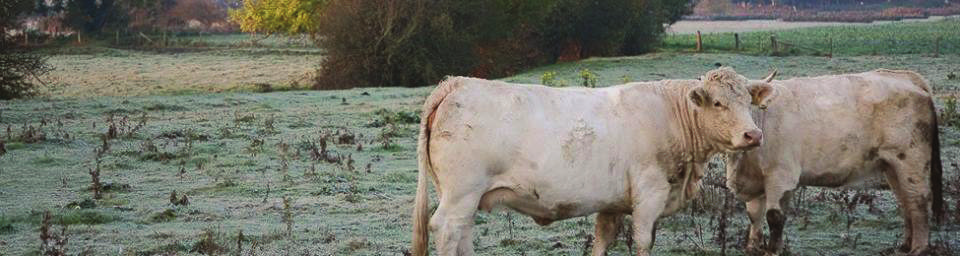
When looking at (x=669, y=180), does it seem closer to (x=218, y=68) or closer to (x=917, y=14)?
(x=218, y=68)

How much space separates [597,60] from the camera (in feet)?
165

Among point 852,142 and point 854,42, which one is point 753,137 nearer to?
point 852,142

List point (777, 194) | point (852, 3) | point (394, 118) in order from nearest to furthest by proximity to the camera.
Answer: point (777, 194) < point (394, 118) < point (852, 3)

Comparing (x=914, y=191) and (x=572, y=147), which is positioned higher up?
(x=572, y=147)

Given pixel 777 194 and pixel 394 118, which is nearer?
pixel 777 194

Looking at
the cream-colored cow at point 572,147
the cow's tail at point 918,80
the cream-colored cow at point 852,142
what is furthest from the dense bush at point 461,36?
the cream-colored cow at point 572,147

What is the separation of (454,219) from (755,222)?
3.62m

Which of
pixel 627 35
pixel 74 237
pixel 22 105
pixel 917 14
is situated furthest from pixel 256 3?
pixel 917 14

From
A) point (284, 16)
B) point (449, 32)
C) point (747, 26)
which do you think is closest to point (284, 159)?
point (449, 32)

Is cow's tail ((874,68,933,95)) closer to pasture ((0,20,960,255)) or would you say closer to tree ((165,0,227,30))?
pasture ((0,20,960,255))

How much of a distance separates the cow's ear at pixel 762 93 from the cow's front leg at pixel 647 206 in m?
1.07

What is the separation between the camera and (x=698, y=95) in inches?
400

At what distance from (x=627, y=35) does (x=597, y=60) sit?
672 cm

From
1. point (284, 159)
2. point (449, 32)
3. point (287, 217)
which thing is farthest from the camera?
point (449, 32)
